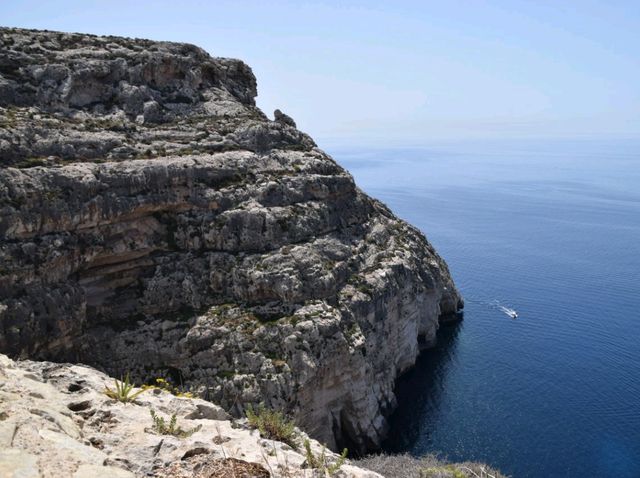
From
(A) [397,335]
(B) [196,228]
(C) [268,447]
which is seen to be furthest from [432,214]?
(C) [268,447]

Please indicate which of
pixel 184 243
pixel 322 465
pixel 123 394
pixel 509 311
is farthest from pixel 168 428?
pixel 509 311

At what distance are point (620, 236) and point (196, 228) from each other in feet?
405

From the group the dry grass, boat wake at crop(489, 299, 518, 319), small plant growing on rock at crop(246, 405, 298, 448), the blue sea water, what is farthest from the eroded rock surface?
boat wake at crop(489, 299, 518, 319)

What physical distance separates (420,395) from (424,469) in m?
30.1

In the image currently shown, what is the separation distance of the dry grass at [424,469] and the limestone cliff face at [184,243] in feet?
21.5

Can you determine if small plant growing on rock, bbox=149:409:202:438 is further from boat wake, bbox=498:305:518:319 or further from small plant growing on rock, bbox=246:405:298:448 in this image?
boat wake, bbox=498:305:518:319

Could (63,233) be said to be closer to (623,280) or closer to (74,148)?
(74,148)

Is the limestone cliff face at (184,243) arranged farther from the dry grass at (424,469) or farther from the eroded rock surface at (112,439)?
the eroded rock surface at (112,439)

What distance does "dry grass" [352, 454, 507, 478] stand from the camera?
1011 inches

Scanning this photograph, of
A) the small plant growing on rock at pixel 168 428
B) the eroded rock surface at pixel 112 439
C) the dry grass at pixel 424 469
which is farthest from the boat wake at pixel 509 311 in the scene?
the small plant growing on rock at pixel 168 428

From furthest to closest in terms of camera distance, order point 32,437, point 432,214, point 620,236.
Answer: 1. point 432,214
2. point 620,236
3. point 32,437

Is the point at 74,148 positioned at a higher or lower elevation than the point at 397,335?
higher

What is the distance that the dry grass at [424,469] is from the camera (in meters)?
25.7

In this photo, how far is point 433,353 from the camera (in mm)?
68688
